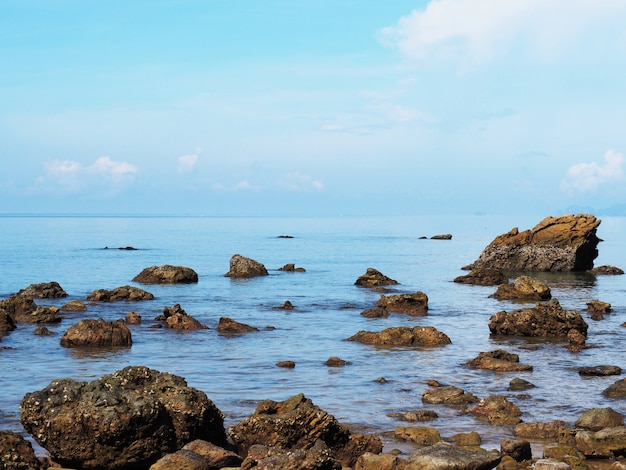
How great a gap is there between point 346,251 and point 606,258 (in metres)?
40.5

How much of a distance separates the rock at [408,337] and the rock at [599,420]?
14.3 metres

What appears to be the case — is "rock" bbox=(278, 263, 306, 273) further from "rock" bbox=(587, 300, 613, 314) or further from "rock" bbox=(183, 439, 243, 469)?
"rock" bbox=(183, 439, 243, 469)

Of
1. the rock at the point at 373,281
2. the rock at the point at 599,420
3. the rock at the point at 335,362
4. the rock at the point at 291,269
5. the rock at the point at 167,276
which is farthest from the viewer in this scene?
the rock at the point at 291,269

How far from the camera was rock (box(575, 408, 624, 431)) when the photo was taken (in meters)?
19.9

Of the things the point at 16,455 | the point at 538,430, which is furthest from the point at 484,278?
the point at 16,455

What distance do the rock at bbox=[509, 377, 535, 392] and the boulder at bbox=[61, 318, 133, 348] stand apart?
661 inches

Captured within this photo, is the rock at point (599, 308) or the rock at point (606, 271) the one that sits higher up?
the rock at point (606, 271)

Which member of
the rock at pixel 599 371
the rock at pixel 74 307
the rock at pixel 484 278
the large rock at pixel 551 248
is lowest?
the rock at pixel 74 307

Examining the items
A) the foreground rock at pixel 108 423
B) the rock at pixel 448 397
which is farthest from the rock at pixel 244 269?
the foreground rock at pixel 108 423

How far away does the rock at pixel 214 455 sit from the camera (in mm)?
15180

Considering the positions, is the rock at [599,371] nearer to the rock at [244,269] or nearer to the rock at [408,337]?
the rock at [408,337]

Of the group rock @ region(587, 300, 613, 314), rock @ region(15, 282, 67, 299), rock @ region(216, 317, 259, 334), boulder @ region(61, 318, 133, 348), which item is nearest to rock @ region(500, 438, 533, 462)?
boulder @ region(61, 318, 133, 348)

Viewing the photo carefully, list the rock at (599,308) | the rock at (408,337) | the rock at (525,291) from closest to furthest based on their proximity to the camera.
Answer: the rock at (408,337)
the rock at (599,308)
the rock at (525,291)

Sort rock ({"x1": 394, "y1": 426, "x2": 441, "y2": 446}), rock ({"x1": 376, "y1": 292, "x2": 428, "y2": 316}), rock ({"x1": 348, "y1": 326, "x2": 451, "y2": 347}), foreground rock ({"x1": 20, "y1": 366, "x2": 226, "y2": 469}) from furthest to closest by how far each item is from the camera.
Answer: rock ({"x1": 376, "y1": 292, "x2": 428, "y2": 316}) < rock ({"x1": 348, "y1": 326, "x2": 451, "y2": 347}) < rock ({"x1": 394, "y1": 426, "x2": 441, "y2": 446}) < foreground rock ({"x1": 20, "y1": 366, "x2": 226, "y2": 469})
